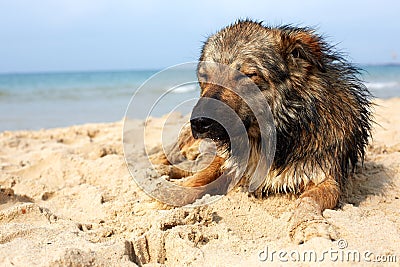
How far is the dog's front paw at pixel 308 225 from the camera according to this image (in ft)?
8.82

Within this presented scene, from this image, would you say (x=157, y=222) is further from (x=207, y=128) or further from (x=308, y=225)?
(x=308, y=225)

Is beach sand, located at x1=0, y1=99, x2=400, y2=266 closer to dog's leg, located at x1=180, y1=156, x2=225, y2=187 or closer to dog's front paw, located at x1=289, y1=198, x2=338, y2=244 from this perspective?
dog's front paw, located at x1=289, y1=198, x2=338, y2=244

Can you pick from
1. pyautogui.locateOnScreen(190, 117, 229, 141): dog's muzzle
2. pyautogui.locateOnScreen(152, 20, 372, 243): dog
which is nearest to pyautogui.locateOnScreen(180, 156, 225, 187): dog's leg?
pyautogui.locateOnScreen(152, 20, 372, 243): dog

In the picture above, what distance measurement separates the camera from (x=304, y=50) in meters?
3.62

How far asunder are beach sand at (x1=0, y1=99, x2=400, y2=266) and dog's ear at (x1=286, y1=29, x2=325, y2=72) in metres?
1.11

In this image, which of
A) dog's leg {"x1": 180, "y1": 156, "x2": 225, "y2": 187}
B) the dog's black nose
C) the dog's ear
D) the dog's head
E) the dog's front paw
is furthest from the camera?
dog's leg {"x1": 180, "y1": 156, "x2": 225, "y2": 187}

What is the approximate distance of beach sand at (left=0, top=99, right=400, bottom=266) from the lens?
252cm

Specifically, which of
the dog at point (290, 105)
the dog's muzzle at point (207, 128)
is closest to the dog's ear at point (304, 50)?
the dog at point (290, 105)

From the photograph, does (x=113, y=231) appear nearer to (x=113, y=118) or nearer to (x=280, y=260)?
(x=280, y=260)

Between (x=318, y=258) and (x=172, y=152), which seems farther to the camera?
(x=172, y=152)

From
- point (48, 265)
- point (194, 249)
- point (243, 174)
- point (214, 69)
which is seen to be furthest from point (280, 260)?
point (214, 69)

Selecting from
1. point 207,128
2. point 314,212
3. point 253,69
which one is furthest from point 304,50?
point 314,212

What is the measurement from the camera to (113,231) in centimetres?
312

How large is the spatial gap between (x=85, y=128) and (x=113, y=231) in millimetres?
5446
